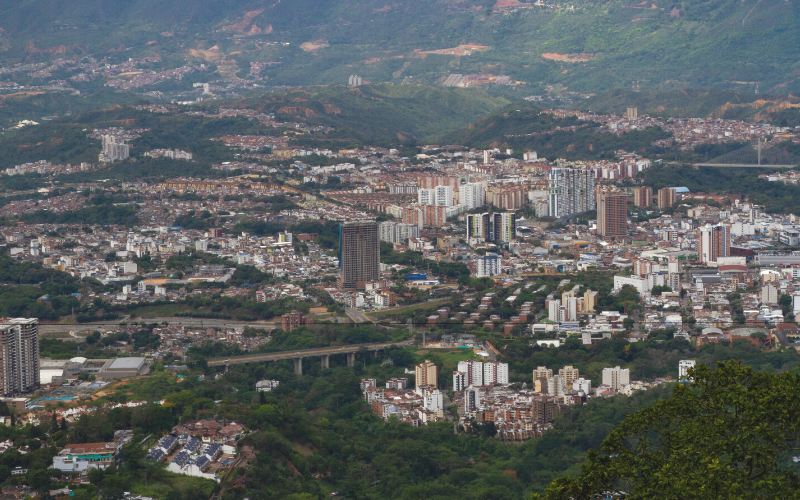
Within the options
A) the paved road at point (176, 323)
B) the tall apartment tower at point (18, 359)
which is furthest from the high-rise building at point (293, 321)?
the tall apartment tower at point (18, 359)

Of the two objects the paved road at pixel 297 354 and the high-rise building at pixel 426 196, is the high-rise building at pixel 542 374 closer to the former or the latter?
the paved road at pixel 297 354

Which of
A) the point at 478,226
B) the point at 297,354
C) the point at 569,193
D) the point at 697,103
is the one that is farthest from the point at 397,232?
the point at 697,103

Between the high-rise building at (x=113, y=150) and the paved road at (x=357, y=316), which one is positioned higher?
the high-rise building at (x=113, y=150)

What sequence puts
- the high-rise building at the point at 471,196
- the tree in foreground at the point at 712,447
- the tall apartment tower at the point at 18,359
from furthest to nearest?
the high-rise building at the point at 471,196, the tall apartment tower at the point at 18,359, the tree in foreground at the point at 712,447

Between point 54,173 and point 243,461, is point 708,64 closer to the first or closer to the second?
point 54,173

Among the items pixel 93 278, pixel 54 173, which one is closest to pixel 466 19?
pixel 54 173
